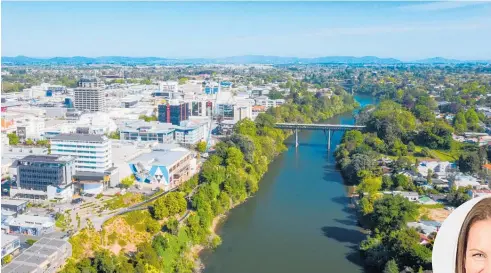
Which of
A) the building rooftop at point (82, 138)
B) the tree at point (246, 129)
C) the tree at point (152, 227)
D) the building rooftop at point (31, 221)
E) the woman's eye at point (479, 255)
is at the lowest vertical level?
the tree at point (152, 227)

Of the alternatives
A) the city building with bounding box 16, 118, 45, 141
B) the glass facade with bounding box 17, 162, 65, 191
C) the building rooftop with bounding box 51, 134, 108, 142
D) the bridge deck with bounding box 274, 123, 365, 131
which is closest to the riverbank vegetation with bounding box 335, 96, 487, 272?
the bridge deck with bounding box 274, 123, 365, 131

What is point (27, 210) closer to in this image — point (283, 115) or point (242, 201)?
point (242, 201)

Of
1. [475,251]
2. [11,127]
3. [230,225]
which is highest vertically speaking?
[475,251]

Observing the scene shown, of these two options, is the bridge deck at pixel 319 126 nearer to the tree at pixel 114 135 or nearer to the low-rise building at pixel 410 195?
the tree at pixel 114 135

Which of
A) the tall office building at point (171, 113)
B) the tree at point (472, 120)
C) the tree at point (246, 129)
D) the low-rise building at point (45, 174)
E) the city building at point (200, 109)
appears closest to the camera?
the low-rise building at point (45, 174)

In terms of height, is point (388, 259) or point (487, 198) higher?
point (487, 198)

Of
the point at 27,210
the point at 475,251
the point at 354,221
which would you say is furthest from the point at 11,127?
the point at 475,251

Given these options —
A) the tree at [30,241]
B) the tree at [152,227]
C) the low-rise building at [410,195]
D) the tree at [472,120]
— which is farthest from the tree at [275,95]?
the tree at [30,241]

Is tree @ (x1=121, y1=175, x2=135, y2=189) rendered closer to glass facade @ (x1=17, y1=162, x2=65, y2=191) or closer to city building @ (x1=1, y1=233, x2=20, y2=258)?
glass facade @ (x1=17, y1=162, x2=65, y2=191)
